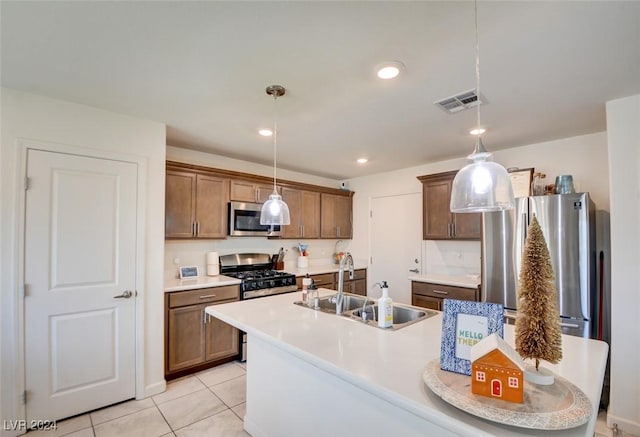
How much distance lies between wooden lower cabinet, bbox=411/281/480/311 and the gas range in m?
1.54

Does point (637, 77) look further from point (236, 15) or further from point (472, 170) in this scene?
point (236, 15)

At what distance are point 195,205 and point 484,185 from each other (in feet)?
10.0

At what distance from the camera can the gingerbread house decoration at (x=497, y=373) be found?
3.10ft

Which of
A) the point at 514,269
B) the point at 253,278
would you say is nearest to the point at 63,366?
the point at 253,278

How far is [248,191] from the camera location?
4.03 meters

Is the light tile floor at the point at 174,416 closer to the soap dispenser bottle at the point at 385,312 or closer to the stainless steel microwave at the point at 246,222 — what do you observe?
the soap dispenser bottle at the point at 385,312

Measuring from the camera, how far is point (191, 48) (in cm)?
171

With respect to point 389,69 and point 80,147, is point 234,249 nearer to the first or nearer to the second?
point 80,147

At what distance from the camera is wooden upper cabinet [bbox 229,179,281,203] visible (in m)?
3.88

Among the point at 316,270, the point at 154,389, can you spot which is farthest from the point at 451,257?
the point at 154,389

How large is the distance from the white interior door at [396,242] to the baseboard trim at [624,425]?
7.77 ft

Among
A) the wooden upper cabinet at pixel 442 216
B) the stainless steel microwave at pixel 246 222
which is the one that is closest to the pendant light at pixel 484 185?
the wooden upper cabinet at pixel 442 216

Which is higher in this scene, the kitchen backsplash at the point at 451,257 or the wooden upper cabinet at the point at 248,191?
the wooden upper cabinet at the point at 248,191

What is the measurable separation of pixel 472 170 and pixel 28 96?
9.89 ft
